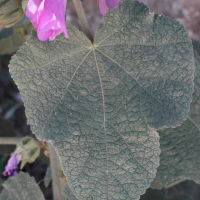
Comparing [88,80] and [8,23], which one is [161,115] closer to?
[88,80]

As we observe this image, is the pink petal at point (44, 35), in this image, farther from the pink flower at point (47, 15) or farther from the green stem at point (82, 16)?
the green stem at point (82, 16)

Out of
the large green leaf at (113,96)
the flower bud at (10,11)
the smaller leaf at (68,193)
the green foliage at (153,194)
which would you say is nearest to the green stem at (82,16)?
the large green leaf at (113,96)

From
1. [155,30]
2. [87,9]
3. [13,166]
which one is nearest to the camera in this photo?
[155,30]

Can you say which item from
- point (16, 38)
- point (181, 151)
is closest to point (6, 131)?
point (16, 38)

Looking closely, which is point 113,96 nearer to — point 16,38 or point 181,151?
point 181,151

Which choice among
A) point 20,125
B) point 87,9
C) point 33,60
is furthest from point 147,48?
point 87,9
